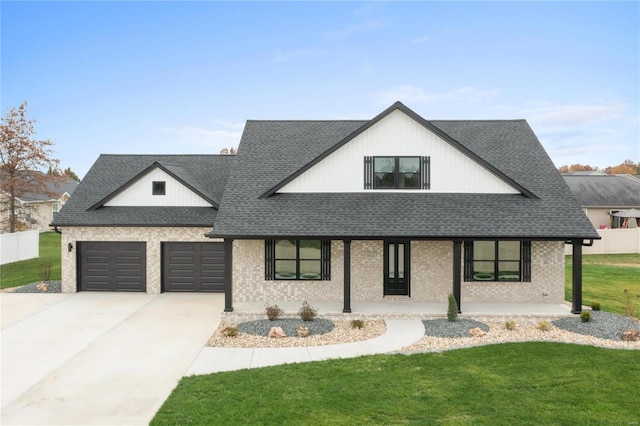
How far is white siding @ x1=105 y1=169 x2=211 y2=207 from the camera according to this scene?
17.5 m

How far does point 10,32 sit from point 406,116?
2363cm

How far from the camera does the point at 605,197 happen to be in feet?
127

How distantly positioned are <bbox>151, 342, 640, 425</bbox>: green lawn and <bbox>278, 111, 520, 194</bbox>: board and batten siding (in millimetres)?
6632

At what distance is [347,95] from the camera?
37.7 m

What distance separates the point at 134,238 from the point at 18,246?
14547mm

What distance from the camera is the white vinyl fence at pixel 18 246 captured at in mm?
24516

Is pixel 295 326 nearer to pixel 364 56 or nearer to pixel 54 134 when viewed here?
pixel 364 56

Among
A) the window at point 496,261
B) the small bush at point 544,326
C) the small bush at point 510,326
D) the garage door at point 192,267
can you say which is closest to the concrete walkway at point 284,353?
the small bush at point 510,326

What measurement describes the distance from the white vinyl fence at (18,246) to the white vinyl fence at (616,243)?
38.0 metres

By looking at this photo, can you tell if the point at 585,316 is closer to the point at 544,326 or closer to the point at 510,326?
the point at 544,326

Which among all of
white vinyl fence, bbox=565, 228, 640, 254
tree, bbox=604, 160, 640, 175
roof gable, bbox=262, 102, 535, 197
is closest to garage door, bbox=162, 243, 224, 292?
roof gable, bbox=262, 102, 535, 197

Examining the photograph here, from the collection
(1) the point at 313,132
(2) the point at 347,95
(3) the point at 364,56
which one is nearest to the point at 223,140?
(2) the point at 347,95

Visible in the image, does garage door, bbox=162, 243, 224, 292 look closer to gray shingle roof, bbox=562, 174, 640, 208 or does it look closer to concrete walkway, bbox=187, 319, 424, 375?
concrete walkway, bbox=187, 319, 424, 375

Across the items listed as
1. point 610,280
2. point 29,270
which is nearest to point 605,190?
point 610,280
